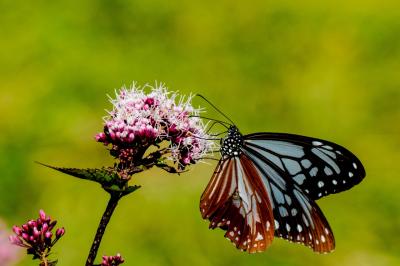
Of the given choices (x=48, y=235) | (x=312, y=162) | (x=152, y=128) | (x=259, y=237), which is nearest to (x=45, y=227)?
(x=48, y=235)

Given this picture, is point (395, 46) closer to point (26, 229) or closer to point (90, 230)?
point (90, 230)

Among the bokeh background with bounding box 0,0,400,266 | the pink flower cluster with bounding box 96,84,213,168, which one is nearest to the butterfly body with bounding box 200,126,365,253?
the pink flower cluster with bounding box 96,84,213,168

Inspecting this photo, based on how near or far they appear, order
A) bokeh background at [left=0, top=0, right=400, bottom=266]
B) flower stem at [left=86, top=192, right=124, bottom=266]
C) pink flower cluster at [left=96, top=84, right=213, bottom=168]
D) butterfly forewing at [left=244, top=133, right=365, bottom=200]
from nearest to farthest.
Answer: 1. flower stem at [left=86, top=192, right=124, bottom=266]
2. pink flower cluster at [left=96, top=84, right=213, bottom=168]
3. butterfly forewing at [left=244, top=133, right=365, bottom=200]
4. bokeh background at [left=0, top=0, right=400, bottom=266]

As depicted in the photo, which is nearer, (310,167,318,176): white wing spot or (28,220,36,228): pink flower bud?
(28,220,36,228): pink flower bud

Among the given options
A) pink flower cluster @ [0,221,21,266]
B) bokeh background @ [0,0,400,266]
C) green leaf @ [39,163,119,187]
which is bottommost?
green leaf @ [39,163,119,187]

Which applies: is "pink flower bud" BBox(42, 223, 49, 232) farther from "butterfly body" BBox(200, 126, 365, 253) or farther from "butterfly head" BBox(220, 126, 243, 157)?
"butterfly head" BBox(220, 126, 243, 157)

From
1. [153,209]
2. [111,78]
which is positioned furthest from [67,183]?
[111,78]

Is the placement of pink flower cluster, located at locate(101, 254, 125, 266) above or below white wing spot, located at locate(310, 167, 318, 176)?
below
